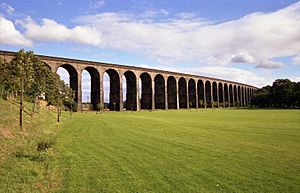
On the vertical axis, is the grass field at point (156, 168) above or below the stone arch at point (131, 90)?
below

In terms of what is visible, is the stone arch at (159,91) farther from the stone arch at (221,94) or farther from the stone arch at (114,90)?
the stone arch at (221,94)

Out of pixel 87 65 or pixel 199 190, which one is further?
pixel 87 65

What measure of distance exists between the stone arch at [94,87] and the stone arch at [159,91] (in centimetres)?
2739

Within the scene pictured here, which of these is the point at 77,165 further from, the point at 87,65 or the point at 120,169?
the point at 87,65

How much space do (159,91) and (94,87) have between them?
2915cm

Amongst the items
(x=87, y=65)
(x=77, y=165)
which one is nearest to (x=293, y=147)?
(x=77, y=165)

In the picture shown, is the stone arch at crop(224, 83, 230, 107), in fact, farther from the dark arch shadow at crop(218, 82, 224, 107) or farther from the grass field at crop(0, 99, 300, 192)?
the grass field at crop(0, 99, 300, 192)

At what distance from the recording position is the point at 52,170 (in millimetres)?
11391

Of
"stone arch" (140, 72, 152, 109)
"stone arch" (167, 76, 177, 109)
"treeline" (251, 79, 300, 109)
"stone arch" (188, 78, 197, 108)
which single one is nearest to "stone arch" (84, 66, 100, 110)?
"stone arch" (140, 72, 152, 109)

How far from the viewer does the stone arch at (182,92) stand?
107688 millimetres

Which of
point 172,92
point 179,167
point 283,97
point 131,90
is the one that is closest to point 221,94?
point 283,97

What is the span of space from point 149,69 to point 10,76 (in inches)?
2399

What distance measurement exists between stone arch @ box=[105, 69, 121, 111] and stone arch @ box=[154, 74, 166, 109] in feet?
68.6

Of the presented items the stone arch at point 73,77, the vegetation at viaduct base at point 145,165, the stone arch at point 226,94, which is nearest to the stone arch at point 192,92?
the stone arch at point 226,94
